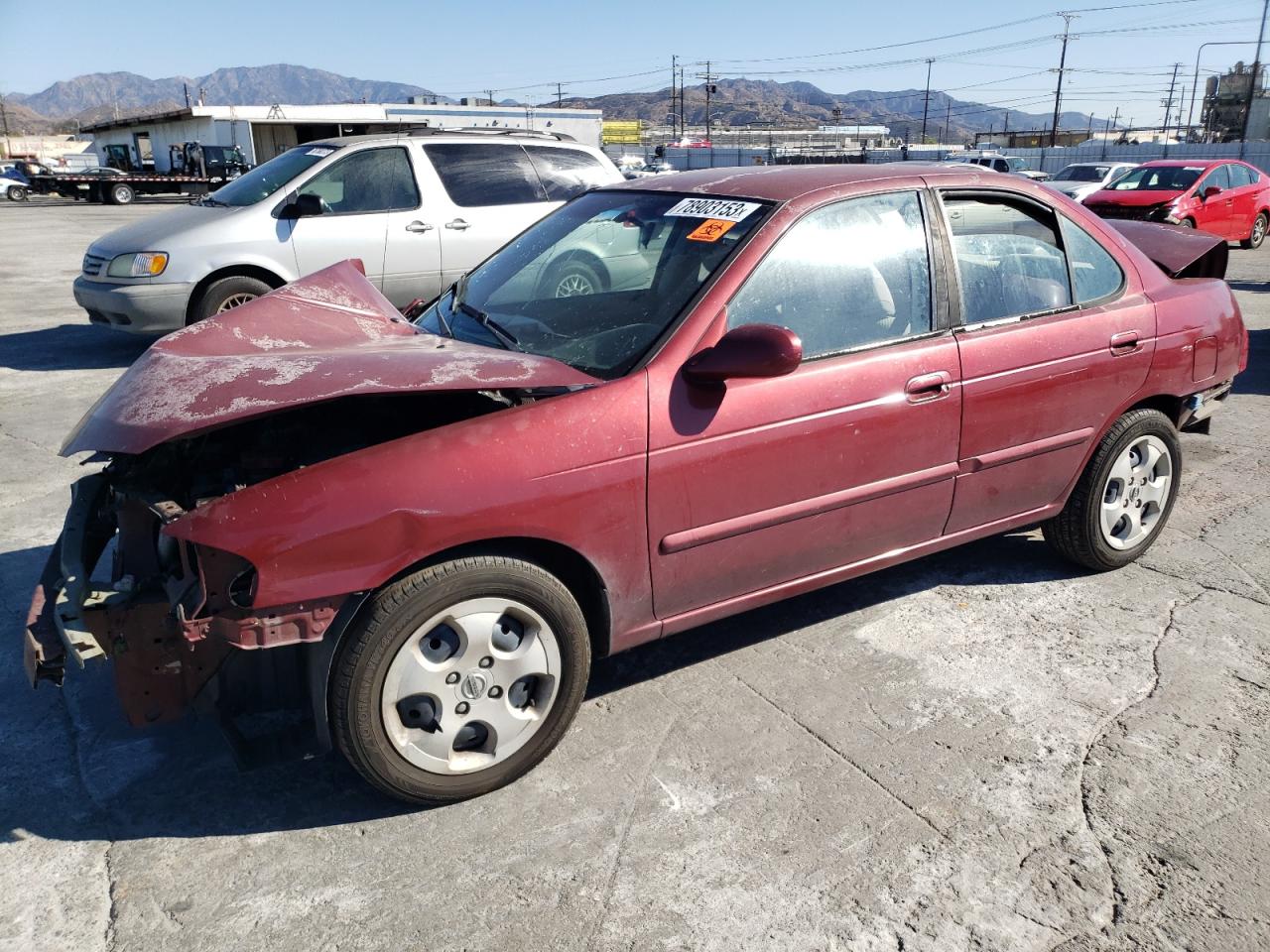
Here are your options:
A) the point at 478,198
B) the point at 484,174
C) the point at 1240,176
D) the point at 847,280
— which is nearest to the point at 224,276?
the point at 478,198

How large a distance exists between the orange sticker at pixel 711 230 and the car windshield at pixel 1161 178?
15686mm

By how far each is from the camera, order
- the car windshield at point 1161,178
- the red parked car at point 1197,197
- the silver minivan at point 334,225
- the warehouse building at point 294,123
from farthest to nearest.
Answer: the warehouse building at point 294,123 → the car windshield at point 1161,178 → the red parked car at point 1197,197 → the silver minivan at point 334,225

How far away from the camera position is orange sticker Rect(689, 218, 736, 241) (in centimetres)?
322

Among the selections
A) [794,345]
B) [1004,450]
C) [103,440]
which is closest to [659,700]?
[794,345]

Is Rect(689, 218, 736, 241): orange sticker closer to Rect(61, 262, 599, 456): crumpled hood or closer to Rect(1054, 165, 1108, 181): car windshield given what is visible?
Rect(61, 262, 599, 456): crumpled hood

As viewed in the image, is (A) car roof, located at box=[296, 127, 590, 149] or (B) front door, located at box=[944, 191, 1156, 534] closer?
(B) front door, located at box=[944, 191, 1156, 534]

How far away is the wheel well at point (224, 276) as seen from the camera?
7.67 m

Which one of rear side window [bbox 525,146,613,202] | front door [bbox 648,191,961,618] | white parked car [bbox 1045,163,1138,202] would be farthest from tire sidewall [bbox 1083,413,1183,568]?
white parked car [bbox 1045,163,1138,202]

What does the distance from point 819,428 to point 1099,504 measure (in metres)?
1.61

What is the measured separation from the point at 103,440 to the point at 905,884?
7.58ft

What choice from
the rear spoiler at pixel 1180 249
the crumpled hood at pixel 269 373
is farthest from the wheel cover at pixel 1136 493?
the crumpled hood at pixel 269 373

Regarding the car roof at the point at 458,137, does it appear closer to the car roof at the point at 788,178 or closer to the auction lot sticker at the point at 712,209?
the car roof at the point at 788,178

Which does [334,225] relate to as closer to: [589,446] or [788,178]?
[788,178]

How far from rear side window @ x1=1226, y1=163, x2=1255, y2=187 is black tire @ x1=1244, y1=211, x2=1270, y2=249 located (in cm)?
67
